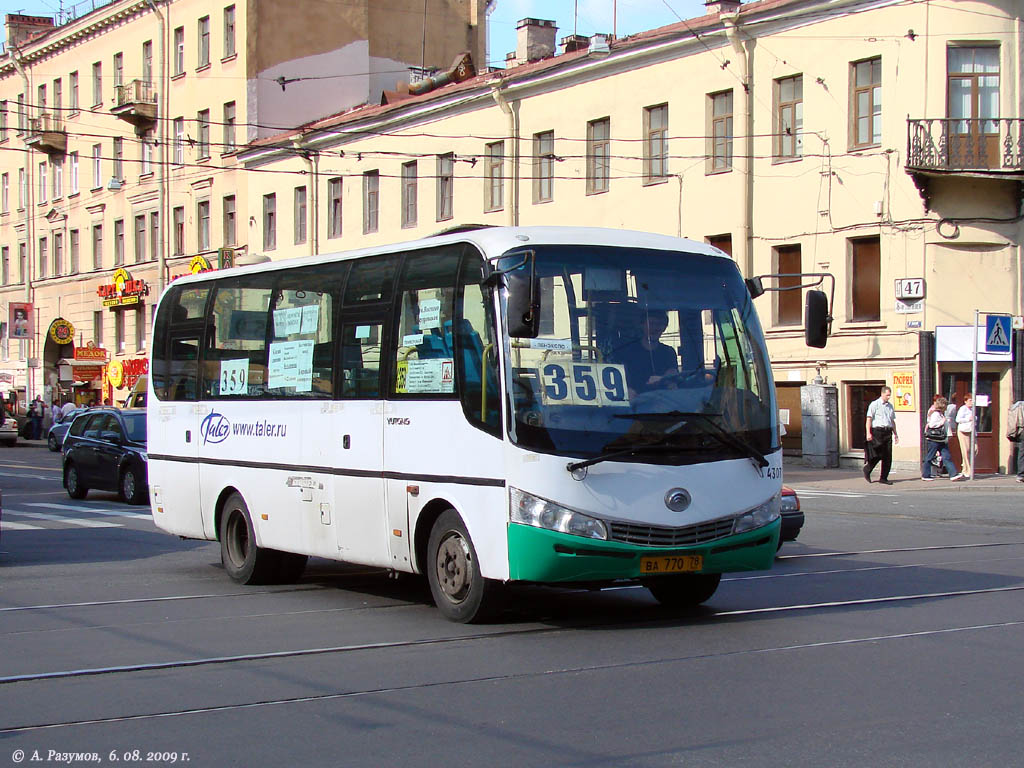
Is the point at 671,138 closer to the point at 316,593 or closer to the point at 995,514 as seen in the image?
the point at 995,514

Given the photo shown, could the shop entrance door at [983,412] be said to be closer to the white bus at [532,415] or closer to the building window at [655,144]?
the building window at [655,144]

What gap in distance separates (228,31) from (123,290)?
39.6ft

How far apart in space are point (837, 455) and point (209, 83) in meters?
31.3

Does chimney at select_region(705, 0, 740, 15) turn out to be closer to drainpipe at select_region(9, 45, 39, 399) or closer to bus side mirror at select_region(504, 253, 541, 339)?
bus side mirror at select_region(504, 253, 541, 339)

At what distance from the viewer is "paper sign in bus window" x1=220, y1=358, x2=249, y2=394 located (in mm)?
12820

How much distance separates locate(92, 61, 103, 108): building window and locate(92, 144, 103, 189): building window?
6.20 feet

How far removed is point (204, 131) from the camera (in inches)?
2117

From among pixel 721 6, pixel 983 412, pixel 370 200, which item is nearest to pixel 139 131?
pixel 370 200

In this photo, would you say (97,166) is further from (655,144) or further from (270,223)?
(655,144)

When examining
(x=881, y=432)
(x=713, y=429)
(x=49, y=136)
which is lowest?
(x=881, y=432)

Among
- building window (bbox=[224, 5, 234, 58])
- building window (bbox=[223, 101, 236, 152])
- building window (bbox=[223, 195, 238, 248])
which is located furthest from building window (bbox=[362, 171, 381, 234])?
building window (bbox=[224, 5, 234, 58])

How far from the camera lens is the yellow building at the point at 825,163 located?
30.0 m

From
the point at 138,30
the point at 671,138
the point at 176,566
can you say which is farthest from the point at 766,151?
the point at 138,30

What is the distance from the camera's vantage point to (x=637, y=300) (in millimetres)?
9867
